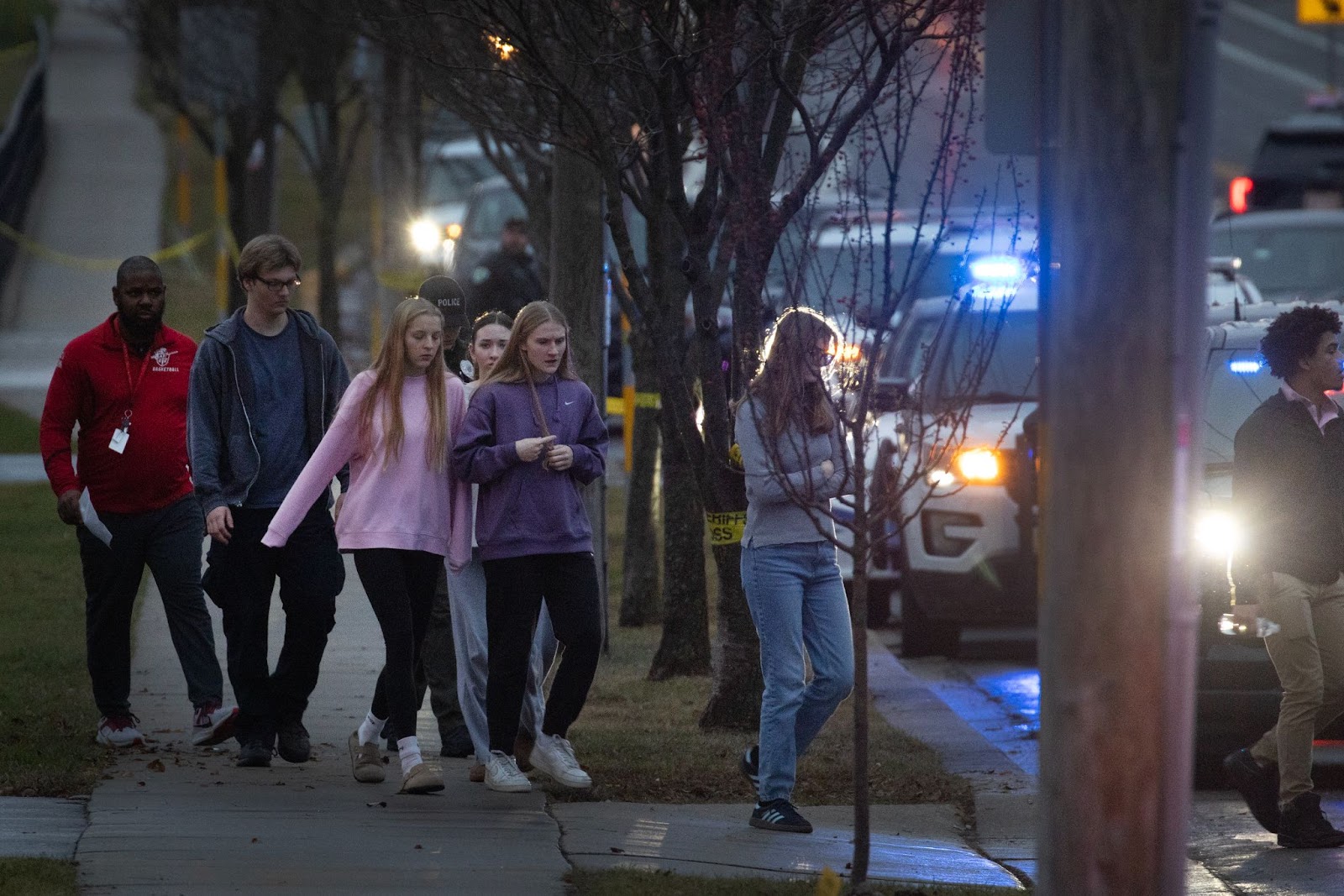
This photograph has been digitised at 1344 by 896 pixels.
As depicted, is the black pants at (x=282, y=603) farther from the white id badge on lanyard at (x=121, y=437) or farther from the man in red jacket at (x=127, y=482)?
the white id badge on lanyard at (x=121, y=437)

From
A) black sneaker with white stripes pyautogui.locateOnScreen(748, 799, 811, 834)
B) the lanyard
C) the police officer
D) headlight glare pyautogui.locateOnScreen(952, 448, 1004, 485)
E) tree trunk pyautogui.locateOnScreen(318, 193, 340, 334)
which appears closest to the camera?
Result: black sneaker with white stripes pyautogui.locateOnScreen(748, 799, 811, 834)

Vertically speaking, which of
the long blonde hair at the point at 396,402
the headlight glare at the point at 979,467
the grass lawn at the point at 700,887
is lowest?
the grass lawn at the point at 700,887

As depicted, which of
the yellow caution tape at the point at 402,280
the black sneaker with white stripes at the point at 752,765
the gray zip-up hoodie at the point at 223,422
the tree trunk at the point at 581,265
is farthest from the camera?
the yellow caution tape at the point at 402,280

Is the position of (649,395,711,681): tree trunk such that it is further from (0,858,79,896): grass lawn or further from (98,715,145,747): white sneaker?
(0,858,79,896): grass lawn

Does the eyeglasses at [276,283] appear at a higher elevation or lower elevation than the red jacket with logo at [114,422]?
higher

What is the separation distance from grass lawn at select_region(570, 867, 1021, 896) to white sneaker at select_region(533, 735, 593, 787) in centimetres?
118

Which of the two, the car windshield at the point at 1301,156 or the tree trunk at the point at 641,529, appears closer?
the tree trunk at the point at 641,529

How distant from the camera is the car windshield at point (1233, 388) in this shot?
941cm

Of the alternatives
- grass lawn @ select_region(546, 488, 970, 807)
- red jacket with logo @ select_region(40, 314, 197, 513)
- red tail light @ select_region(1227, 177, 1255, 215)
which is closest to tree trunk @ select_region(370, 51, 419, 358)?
red tail light @ select_region(1227, 177, 1255, 215)

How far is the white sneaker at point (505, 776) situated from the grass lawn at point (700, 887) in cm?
118

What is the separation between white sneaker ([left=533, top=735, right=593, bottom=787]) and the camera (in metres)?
7.43

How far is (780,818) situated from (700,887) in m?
0.96

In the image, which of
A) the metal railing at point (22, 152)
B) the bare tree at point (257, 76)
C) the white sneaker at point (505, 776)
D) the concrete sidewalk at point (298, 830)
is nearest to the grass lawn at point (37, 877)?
the concrete sidewalk at point (298, 830)

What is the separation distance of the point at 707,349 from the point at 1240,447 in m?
2.22
